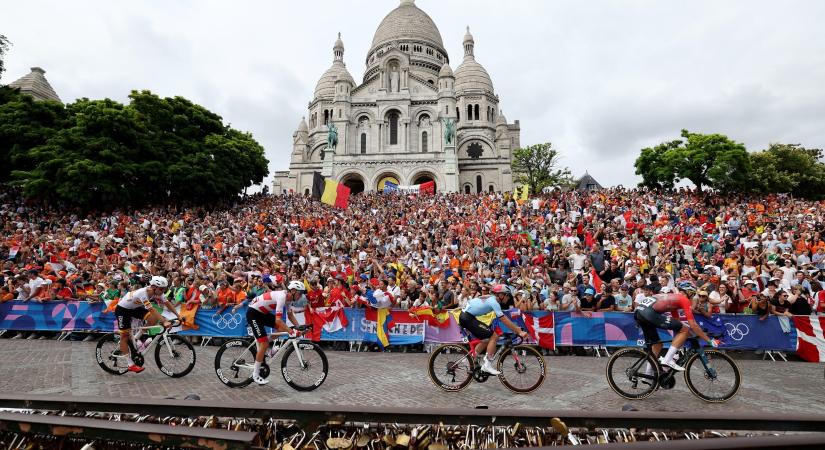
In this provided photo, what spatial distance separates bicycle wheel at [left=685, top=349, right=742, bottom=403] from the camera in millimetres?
6945

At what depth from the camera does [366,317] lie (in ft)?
39.4

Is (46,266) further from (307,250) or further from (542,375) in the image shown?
(542,375)

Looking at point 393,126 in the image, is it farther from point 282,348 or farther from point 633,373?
point 633,373

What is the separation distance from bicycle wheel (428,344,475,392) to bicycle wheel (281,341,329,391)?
5.90ft

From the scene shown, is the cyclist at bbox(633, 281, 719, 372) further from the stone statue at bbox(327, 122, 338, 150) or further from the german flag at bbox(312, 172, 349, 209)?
the stone statue at bbox(327, 122, 338, 150)

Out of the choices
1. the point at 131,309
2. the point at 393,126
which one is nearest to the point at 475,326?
the point at 131,309

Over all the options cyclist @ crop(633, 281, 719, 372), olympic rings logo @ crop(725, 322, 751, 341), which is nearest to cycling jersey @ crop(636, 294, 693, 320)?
cyclist @ crop(633, 281, 719, 372)

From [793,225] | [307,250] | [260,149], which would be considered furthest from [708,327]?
[260,149]

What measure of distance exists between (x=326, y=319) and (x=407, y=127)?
169 ft

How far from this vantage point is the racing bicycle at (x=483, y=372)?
755 cm

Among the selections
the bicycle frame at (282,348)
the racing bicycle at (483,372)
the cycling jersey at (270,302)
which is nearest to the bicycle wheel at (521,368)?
the racing bicycle at (483,372)

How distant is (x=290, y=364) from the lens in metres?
7.71

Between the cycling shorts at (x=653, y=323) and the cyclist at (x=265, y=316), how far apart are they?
18.3 feet

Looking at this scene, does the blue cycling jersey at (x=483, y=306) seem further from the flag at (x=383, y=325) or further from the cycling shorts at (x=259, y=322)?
the flag at (x=383, y=325)
